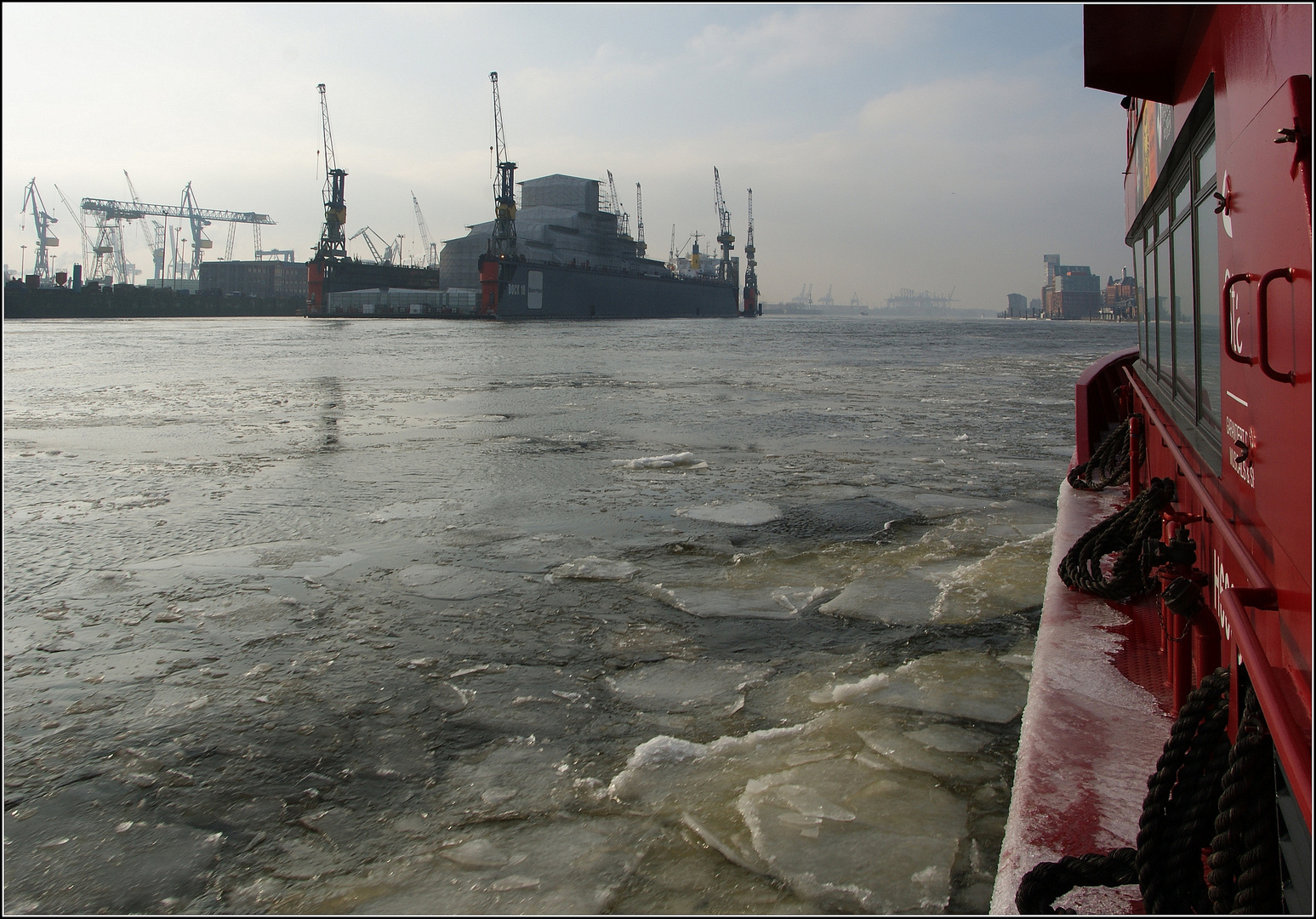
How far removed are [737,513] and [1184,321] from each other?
3585 millimetres

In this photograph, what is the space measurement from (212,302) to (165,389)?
75216 millimetres

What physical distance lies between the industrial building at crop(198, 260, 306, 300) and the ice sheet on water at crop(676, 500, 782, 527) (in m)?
116

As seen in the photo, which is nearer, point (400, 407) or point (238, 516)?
point (238, 516)

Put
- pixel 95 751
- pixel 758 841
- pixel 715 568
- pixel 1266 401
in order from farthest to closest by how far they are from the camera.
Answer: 1. pixel 715 568
2. pixel 95 751
3. pixel 758 841
4. pixel 1266 401

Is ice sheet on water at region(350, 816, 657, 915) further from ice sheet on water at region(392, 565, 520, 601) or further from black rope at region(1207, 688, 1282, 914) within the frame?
ice sheet on water at region(392, 565, 520, 601)

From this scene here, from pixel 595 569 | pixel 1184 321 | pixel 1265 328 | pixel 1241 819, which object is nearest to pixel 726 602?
pixel 595 569

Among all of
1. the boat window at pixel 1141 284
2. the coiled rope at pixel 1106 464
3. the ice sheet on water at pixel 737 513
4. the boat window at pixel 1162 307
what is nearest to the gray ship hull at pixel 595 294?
the ice sheet on water at pixel 737 513

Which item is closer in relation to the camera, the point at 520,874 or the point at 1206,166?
the point at 520,874

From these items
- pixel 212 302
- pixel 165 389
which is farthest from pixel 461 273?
pixel 165 389

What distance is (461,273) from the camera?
3625 inches

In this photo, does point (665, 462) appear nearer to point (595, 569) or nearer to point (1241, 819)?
point (595, 569)

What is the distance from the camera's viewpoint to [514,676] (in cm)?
368

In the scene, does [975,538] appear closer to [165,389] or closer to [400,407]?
[400,407]

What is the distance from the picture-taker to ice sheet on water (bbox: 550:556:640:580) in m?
5.02
